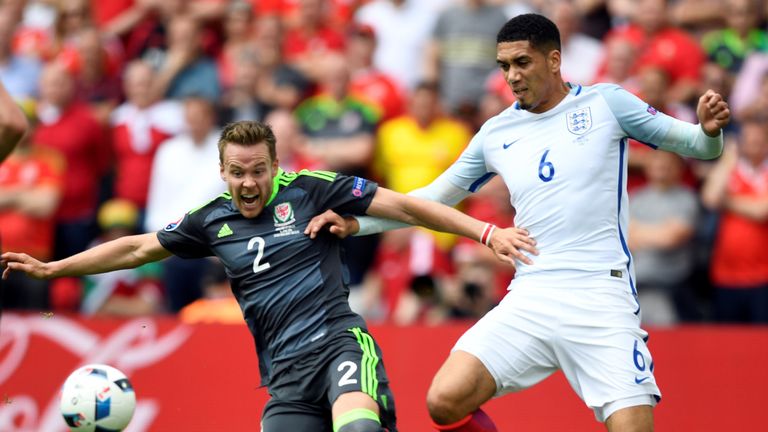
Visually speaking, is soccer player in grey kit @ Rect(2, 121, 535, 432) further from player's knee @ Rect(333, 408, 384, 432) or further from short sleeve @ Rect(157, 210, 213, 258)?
player's knee @ Rect(333, 408, 384, 432)

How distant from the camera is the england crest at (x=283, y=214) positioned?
24.2 feet

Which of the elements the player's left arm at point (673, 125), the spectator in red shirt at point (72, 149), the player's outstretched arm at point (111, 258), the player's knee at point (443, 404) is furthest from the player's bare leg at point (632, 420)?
the spectator in red shirt at point (72, 149)

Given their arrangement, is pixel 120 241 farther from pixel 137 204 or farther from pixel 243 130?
pixel 137 204

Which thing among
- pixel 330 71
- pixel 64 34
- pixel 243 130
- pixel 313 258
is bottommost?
pixel 313 258

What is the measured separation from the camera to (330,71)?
40.9 ft

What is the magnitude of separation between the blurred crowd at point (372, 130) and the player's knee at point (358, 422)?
3.96 m

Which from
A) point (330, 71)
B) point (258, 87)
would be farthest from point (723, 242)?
point (258, 87)

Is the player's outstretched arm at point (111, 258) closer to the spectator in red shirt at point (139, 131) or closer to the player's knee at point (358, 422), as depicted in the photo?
the player's knee at point (358, 422)

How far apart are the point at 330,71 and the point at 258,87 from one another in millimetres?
946

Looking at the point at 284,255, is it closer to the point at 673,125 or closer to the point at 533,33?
the point at 533,33

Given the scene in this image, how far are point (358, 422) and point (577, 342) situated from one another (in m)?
1.31

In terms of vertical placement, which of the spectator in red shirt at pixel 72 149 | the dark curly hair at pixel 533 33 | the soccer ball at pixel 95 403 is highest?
the spectator in red shirt at pixel 72 149

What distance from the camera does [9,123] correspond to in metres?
6.26

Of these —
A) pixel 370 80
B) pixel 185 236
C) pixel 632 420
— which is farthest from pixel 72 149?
pixel 632 420
